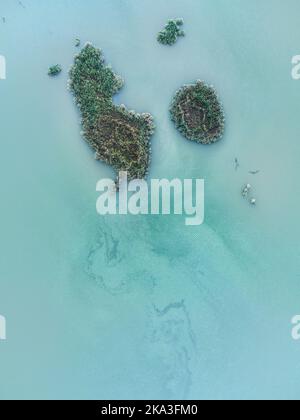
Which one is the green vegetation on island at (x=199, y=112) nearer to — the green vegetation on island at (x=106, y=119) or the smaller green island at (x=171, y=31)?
the green vegetation on island at (x=106, y=119)

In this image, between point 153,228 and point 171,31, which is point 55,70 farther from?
point 153,228

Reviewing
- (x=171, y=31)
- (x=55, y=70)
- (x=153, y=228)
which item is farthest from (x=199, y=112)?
(x=55, y=70)

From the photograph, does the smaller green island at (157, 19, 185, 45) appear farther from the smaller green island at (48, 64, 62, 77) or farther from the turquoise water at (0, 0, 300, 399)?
the smaller green island at (48, 64, 62, 77)

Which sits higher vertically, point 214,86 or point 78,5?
point 78,5

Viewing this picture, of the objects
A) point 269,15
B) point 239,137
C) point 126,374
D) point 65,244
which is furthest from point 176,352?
point 269,15
